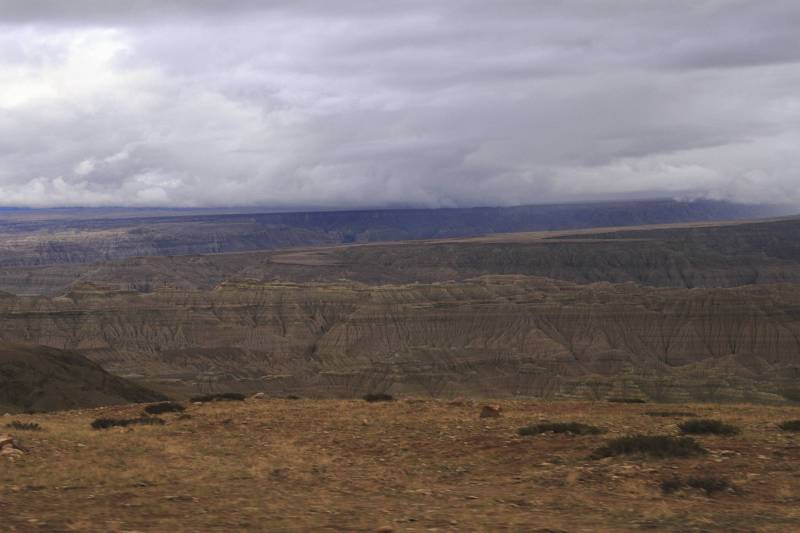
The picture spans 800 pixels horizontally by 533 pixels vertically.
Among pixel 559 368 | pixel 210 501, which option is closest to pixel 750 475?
pixel 210 501

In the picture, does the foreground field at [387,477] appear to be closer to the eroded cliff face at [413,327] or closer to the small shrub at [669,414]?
the small shrub at [669,414]

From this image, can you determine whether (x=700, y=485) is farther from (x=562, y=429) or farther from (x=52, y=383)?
(x=52, y=383)

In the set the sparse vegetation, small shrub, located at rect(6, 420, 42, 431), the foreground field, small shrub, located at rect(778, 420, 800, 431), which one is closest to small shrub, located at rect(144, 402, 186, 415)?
the foreground field

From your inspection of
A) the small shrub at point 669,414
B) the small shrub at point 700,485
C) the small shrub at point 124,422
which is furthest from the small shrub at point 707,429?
the small shrub at point 124,422

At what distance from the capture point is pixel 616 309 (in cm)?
16612

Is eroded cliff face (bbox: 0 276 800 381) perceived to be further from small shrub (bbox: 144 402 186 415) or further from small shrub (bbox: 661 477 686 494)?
small shrub (bbox: 661 477 686 494)

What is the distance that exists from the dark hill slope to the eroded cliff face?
51.5 m

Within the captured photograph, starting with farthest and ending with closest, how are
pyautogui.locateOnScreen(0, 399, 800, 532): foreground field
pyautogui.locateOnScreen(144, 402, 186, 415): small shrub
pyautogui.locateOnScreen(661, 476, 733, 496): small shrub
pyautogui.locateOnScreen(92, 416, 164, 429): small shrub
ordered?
1. pyautogui.locateOnScreen(144, 402, 186, 415): small shrub
2. pyautogui.locateOnScreen(92, 416, 164, 429): small shrub
3. pyautogui.locateOnScreen(661, 476, 733, 496): small shrub
4. pyautogui.locateOnScreen(0, 399, 800, 532): foreground field

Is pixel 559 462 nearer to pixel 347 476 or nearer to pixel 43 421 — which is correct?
pixel 347 476

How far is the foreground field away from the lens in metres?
13.5

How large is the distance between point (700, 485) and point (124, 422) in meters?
16.2

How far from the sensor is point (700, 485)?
15.2 m

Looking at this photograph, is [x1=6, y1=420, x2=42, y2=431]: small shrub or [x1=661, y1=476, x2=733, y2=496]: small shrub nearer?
[x1=661, y1=476, x2=733, y2=496]: small shrub

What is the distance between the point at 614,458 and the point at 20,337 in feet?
498
